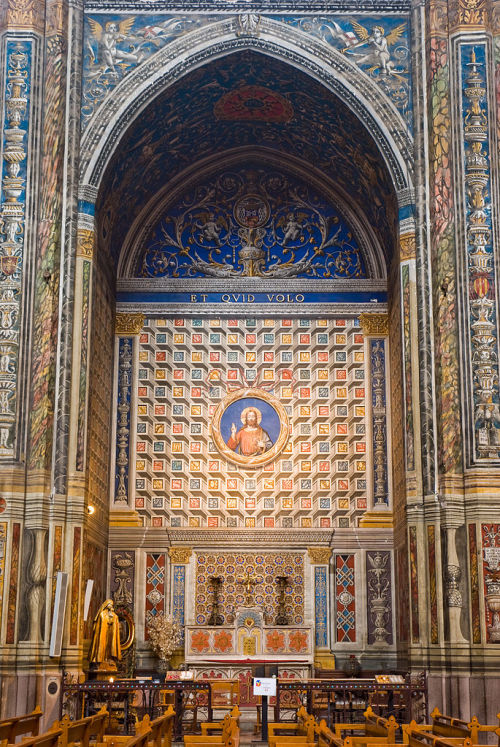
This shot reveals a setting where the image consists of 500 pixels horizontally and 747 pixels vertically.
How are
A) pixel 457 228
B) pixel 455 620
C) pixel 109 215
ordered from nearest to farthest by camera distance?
pixel 455 620, pixel 457 228, pixel 109 215

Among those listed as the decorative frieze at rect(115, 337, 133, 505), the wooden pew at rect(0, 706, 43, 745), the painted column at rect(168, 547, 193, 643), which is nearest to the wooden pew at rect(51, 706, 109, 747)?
the wooden pew at rect(0, 706, 43, 745)

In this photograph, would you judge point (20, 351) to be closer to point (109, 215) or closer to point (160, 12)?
point (109, 215)

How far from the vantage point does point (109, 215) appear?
2198 cm

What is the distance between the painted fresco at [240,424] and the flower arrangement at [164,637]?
90.8 inches

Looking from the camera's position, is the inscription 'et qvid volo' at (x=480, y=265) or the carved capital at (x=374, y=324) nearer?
the inscription 'et qvid volo' at (x=480, y=265)

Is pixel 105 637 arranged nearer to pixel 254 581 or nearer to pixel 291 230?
pixel 254 581

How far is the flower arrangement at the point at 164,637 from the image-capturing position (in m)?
21.1

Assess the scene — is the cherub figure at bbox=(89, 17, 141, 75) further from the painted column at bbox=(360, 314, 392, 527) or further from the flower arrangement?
the flower arrangement

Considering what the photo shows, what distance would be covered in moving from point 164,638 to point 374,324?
8.20 m

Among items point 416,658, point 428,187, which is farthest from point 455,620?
point 428,187

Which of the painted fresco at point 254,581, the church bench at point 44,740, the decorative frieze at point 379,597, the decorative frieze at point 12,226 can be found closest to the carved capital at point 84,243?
the decorative frieze at point 12,226

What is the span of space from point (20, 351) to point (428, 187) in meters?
7.99

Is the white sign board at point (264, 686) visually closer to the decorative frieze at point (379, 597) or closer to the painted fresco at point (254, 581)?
the painted fresco at point (254, 581)

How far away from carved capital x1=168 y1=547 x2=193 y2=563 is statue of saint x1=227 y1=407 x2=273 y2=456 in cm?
249
